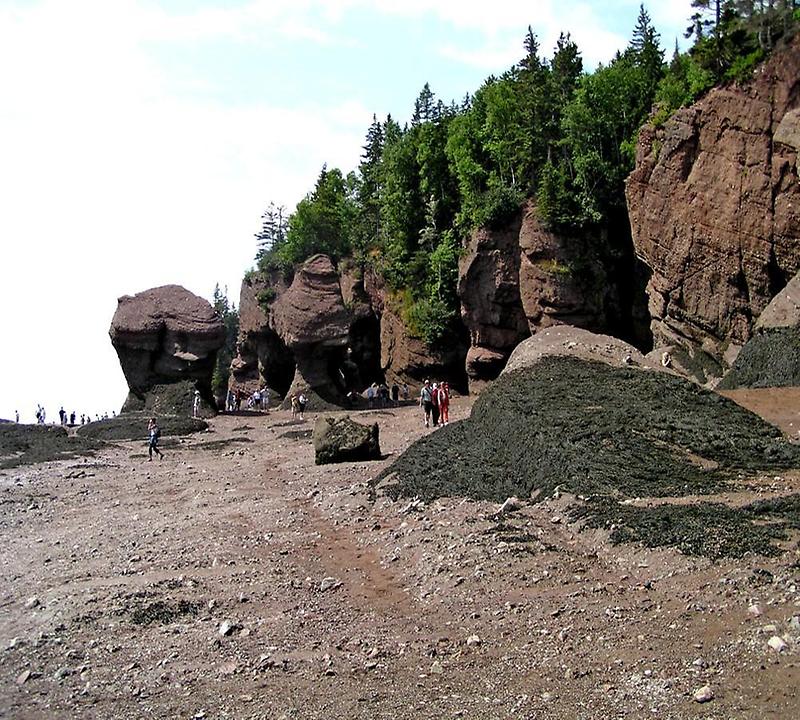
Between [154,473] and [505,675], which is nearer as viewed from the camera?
Answer: [505,675]

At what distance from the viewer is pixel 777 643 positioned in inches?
369

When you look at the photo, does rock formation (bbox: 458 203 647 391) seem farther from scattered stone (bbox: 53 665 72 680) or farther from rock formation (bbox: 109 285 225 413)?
scattered stone (bbox: 53 665 72 680)

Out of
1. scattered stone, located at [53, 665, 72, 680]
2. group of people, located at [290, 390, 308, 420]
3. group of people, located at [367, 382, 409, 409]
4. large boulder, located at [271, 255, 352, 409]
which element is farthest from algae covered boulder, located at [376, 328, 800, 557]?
group of people, located at [367, 382, 409, 409]

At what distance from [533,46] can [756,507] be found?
172 ft

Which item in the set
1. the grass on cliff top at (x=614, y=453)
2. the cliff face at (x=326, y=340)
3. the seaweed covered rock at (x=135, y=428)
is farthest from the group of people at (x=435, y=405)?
the cliff face at (x=326, y=340)

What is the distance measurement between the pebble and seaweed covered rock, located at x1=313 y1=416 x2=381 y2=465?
58.3ft

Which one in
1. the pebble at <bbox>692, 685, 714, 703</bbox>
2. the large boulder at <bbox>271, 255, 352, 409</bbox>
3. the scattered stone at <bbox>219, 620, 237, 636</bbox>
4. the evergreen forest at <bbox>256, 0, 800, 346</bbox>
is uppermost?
the evergreen forest at <bbox>256, 0, 800, 346</bbox>

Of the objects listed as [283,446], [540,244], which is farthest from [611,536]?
[540,244]

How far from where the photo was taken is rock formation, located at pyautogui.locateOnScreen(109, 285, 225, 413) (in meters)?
48.2

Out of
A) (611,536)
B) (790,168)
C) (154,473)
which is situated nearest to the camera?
(611,536)

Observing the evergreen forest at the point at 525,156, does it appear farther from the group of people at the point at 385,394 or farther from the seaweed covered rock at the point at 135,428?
the seaweed covered rock at the point at 135,428

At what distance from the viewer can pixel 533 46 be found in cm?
6109

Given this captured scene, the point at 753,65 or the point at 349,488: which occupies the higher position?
the point at 753,65

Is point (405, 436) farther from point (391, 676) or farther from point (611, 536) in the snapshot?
point (391, 676)
